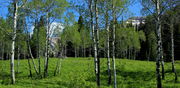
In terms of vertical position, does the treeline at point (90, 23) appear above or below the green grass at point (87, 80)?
above

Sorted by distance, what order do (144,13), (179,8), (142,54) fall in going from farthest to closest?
(142,54) → (144,13) → (179,8)

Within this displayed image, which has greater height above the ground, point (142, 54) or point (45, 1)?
point (45, 1)

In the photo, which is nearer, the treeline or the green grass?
the green grass

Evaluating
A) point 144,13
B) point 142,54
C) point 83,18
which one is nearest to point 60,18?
point 83,18

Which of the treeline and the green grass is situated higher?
the treeline

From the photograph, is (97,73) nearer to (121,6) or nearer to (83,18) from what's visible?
(83,18)

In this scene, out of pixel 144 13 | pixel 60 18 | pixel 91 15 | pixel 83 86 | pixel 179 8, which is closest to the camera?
pixel 83 86

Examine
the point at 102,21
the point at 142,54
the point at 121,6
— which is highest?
the point at 121,6

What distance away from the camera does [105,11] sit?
16031 millimetres

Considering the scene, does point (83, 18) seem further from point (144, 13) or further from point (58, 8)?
point (58, 8)

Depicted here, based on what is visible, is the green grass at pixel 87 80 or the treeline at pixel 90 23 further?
the treeline at pixel 90 23

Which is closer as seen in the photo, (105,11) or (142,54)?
(105,11)

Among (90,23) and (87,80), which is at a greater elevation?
(90,23)

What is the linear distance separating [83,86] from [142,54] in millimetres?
67083
